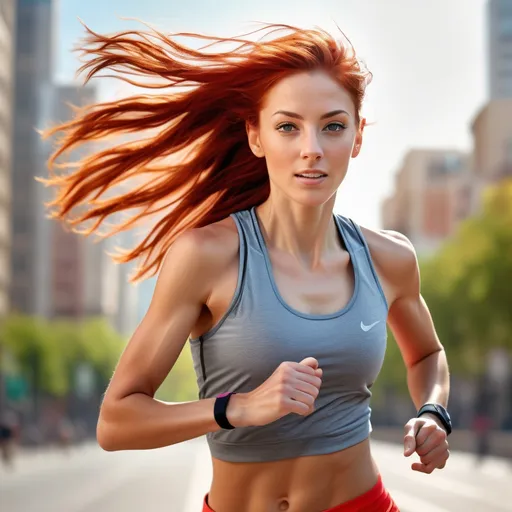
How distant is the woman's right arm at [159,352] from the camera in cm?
341

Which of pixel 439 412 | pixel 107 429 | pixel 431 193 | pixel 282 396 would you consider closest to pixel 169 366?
pixel 107 429

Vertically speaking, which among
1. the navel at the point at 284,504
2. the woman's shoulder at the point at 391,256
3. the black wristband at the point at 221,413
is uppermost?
the woman's shoulder at the point at 391,256

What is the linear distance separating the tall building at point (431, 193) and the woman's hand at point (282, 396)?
112 m

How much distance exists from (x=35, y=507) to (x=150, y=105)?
16.3 meters

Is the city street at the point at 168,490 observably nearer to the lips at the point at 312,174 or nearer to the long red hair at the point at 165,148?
the long red hair at the point at 165,148

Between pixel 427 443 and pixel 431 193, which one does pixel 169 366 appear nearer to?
pixel 427 443

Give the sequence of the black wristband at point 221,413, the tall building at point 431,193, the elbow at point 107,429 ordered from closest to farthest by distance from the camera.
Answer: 1. the black wristband at point 221,413
2. the elbow at point 107,429
3. the tall building at point 431,193

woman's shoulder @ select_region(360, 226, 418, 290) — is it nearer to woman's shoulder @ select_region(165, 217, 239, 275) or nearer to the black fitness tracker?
the black fitness tracker

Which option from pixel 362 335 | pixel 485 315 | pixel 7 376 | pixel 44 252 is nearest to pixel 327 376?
pixel 362 335

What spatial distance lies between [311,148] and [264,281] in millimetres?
365

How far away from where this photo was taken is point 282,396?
3.18 meters

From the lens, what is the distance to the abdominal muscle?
3633 millimetres

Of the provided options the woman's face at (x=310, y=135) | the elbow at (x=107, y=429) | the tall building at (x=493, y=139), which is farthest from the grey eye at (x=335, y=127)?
the tall building at (x=493, y=139)

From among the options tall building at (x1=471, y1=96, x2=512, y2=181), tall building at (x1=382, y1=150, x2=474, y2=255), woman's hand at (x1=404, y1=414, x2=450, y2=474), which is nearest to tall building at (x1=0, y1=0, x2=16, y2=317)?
tall building at (x1=471, y1=96, x2=512, y2=181)
